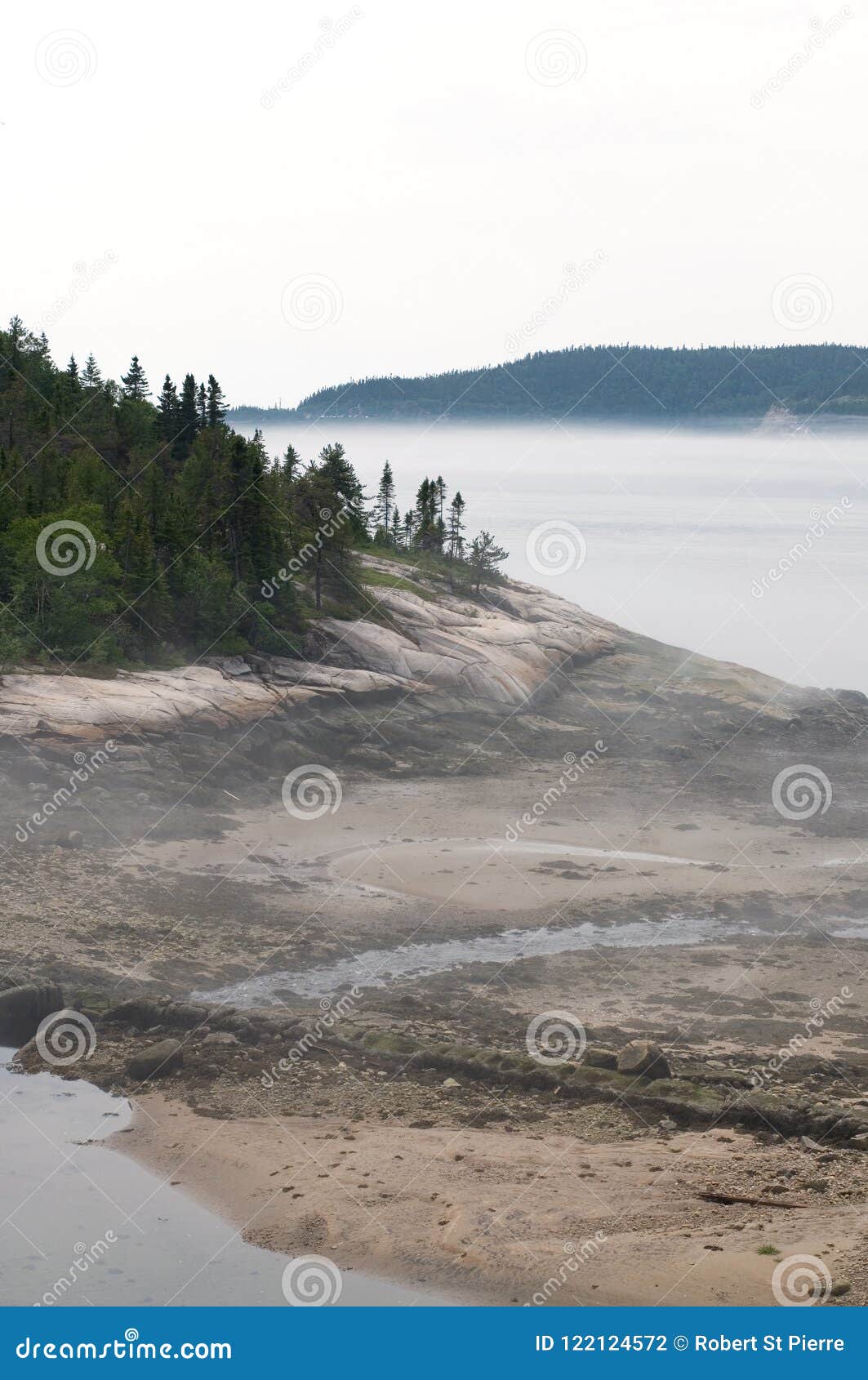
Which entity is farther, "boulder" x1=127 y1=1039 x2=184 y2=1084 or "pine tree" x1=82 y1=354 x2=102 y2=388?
"pine tree" x1=82 y1=354 x2=102 y2=388

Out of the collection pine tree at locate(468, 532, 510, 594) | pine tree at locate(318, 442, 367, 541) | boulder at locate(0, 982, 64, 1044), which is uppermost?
pine tree at locate(318, 442, 367, 541)

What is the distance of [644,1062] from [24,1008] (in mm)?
14901

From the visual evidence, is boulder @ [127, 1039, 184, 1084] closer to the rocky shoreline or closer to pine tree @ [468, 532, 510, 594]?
the rocky shoreline

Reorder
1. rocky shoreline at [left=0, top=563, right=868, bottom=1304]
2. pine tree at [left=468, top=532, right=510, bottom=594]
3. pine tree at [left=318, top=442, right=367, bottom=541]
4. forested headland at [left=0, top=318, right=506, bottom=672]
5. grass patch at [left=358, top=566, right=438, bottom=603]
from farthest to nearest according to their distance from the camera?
pine tree at [left=468, top=532, right=510, bottom=594] < pine tree at [left=318, top=442, right=367, bottom=541] < grass patch at [left=358, top=566, right=438, bottom=603] < forested headland at [left=0, top=318, right=506, bottom=672] < rocky shoreline at [left=0, top=563, right=868, bottom=1304]

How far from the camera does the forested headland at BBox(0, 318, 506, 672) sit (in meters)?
57.3

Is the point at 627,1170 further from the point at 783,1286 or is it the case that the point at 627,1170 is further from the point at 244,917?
the point at 244,917

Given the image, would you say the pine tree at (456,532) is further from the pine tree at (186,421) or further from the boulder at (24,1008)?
the boulder at (24,1008)

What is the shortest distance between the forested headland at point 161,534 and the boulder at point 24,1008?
23560 mm

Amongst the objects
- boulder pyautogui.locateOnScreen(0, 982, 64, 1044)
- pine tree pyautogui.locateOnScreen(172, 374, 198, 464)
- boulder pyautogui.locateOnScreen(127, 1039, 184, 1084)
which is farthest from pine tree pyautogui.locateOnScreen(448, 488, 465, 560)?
boulder pyautogui.locateOnScreen(127, 1039, 184, 1084)

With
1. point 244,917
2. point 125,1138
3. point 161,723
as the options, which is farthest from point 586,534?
point 125,1138

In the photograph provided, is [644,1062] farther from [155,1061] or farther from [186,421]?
[186,421]

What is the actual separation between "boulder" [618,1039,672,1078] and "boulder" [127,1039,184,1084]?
10.1m

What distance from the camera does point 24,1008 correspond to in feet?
101

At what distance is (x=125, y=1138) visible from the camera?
25781 mm
